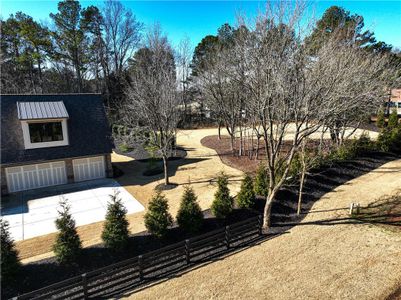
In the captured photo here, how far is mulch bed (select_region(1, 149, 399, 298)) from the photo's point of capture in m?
7.00

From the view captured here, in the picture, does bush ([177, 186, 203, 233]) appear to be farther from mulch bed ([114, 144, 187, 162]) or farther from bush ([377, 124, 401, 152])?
bush ([377, 124, 401, 152])

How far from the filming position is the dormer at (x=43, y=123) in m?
14.4

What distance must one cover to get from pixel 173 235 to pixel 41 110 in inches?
465

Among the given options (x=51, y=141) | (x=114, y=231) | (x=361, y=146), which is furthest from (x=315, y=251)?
(x=51, y=141)

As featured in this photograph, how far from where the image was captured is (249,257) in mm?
7789

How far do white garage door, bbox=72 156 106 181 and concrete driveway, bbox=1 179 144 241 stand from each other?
0.58m

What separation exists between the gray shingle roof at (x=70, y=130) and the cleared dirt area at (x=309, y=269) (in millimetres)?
11430

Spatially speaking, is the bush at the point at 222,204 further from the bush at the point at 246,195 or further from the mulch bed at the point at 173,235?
the bush at the point at 246,195

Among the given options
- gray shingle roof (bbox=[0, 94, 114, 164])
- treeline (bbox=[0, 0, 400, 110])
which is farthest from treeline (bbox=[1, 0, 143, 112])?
gray shingle roof (bbox=[0, 94, 114, 164])

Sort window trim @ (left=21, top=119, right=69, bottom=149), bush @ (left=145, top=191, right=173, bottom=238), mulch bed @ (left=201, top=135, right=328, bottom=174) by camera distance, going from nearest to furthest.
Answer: bush @ (left=145, top=191, right=173, bottom=238) → window trim @ (left=21, top=119, right=69, bottom=149) → mulch bed @ (left=201, top=135, right=328, bottom=174)

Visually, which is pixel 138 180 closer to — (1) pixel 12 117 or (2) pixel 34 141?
(2) pixel 34 141

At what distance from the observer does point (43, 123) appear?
14.8m

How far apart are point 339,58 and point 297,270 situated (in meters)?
8.69

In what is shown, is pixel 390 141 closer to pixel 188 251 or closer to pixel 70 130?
pixel 188 251
